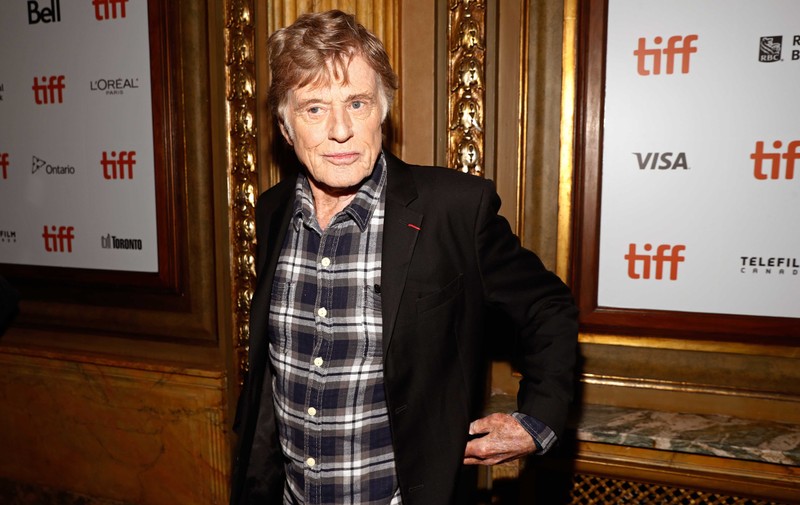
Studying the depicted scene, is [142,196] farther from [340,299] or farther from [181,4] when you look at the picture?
[340,299]

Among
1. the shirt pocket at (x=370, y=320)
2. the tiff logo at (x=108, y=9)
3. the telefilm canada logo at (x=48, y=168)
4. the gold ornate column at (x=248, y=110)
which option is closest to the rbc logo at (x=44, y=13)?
the tiff logo at (x=108, y=9)

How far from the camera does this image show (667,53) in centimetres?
191

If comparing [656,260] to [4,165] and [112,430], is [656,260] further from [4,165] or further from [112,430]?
[4,165]

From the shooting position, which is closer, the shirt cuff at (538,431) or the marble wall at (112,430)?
the shirt cuff at (538,431)

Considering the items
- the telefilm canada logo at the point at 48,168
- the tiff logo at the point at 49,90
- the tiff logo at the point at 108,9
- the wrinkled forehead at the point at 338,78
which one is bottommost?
the telefilm canada logo at the point at 48,168

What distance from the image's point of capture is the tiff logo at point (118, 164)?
2.53 meters

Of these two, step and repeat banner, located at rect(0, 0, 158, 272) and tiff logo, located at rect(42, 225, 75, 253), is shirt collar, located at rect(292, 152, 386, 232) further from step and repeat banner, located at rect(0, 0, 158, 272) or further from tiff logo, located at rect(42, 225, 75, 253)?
tiff logo, located at rect(42, 225, 75, 253)

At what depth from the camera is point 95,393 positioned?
268cm

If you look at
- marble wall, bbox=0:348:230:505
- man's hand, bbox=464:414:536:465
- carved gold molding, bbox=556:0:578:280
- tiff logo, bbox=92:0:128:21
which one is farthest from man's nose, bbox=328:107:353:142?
tiff logo, bbox=92:0:128:21

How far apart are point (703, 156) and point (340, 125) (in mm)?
1164

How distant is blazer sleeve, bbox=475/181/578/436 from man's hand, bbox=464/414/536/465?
5 centimetres

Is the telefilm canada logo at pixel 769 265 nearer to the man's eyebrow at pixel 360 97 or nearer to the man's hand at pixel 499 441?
the man's hand at pixel 499 441

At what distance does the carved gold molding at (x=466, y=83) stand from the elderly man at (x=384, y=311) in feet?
1.99

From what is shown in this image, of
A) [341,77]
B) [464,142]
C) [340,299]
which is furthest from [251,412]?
[464,142]
